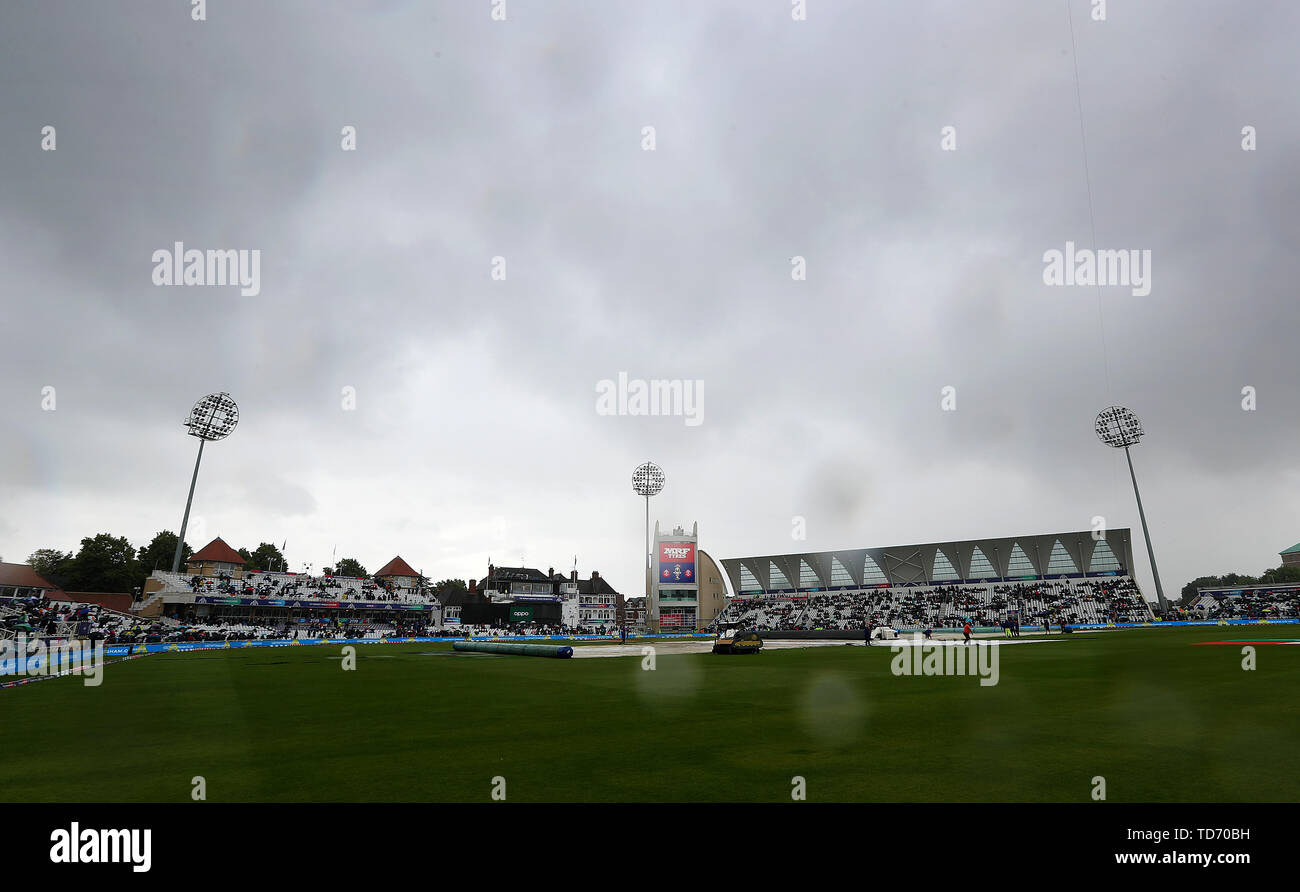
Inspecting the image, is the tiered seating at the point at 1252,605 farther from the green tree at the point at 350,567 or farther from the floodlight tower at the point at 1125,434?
the green tree at the point at 350,567

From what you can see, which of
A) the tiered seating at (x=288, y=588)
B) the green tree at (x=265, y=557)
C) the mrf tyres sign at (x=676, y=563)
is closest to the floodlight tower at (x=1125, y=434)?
the mrf tyres sign at (x=676, y=563)

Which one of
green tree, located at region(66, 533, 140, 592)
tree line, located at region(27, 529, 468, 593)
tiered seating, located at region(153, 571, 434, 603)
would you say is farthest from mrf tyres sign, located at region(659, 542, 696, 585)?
green tree, located at region(66, 533, 140, 592)

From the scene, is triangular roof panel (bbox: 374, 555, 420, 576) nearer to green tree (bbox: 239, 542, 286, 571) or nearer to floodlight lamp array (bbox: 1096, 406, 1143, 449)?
green tree (bbox: 239, 542, 286, 571)

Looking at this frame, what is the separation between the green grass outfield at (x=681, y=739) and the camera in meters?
8.29

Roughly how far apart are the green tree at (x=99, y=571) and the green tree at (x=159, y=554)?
8617mm

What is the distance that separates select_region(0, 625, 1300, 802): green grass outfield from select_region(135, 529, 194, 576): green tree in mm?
123816
